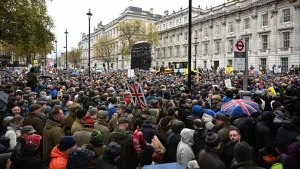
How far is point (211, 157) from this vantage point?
379 centimetres

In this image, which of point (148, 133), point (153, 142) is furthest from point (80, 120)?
point (153, 142)

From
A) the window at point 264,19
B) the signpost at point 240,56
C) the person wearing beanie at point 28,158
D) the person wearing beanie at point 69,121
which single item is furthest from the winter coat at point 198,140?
the window at point 264,19

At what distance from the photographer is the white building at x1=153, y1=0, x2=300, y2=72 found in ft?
123

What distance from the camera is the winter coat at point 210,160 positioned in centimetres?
372

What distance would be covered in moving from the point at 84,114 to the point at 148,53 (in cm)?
609

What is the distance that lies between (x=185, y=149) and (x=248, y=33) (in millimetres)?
43834

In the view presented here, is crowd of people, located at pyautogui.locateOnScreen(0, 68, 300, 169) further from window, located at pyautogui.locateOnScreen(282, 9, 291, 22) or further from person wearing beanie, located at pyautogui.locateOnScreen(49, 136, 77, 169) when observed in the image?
window, located at pyautogui.locateOnScreen(282, 9, 291, 22)

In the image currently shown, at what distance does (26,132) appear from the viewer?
13.9 ft

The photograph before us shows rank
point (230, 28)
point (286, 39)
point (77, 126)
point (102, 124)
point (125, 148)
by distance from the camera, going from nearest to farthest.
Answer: point (125, 148)
point (77, 126)
point (102, 124)
point (286, 39)
point (230, 28)

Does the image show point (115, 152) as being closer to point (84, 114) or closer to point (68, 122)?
point (84, 114)

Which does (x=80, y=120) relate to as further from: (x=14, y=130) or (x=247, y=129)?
(x=247, y=129)

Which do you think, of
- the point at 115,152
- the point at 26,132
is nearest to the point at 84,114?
the point at 26,132

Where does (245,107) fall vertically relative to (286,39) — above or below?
below

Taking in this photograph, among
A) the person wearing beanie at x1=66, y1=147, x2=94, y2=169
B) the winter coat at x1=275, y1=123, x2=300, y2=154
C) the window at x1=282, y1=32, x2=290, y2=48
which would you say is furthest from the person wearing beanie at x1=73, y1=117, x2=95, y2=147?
the window at x1=282, y1=32, x2=290, y2=48
